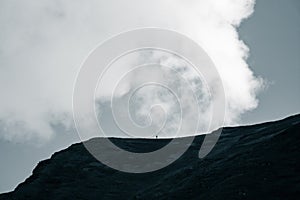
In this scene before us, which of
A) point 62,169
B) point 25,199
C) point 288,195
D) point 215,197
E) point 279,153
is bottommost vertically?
point 288,195

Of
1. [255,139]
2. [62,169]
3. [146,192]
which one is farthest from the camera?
[62,169]

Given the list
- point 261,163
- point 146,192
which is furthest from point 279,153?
point 146,192

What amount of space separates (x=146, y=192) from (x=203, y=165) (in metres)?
7.70

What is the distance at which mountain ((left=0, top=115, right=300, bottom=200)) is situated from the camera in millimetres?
29844

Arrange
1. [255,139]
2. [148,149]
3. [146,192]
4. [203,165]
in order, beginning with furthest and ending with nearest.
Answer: [148,149] → [255,139] → [203,165] → [146,192]

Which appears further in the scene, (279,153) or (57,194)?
→ (57,194)

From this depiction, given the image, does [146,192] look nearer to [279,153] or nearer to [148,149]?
[279,153]

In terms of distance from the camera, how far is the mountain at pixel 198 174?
2984cm

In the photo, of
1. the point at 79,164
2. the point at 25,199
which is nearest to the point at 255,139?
the point at 79,164

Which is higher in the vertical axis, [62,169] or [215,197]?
[62,169]

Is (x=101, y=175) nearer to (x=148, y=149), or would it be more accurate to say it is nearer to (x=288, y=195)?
(x=148, y=149)

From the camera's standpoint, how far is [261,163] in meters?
33.2

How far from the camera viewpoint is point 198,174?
37406 mm

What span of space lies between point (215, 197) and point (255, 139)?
57.0 ft
